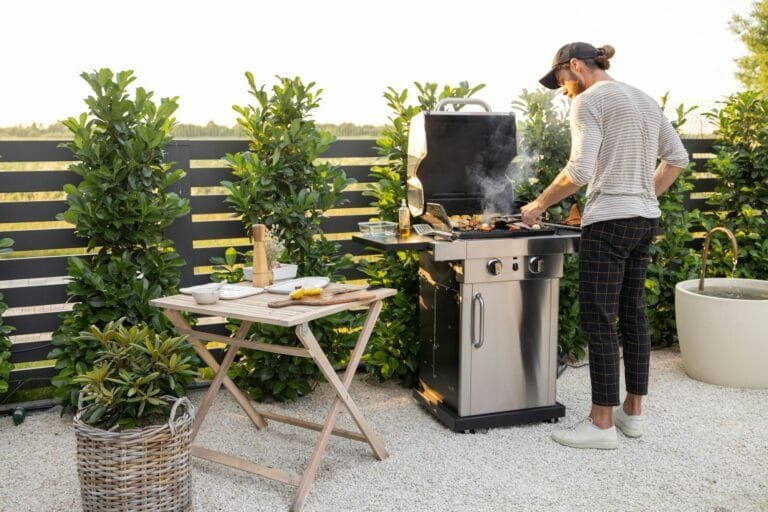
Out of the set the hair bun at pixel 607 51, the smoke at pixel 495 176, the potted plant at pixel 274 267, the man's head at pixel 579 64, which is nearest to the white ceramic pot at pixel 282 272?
the potted plant at pixel 274 267

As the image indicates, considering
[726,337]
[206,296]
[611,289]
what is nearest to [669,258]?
[726,337]

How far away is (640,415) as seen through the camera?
136 inches

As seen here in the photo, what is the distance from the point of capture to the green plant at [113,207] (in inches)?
139

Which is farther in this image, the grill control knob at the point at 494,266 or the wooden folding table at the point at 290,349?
the grill control knob at the point at 494,266

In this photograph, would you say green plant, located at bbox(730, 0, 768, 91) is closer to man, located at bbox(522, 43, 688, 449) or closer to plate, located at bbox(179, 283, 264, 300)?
man, located at bbox(522, 43, 688, 449)

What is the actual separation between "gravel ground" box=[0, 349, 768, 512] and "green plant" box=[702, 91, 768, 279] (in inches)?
58.4

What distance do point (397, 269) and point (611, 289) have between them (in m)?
1.36

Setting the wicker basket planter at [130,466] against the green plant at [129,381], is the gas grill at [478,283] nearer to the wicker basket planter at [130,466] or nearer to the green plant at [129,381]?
the green plant at [129,381]

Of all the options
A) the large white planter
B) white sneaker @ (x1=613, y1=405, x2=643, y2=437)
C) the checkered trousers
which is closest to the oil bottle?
the checkered trousers

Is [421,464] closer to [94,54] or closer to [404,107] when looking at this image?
[404,107]

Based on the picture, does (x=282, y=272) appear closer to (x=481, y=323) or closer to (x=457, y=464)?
(x=481, y=323)

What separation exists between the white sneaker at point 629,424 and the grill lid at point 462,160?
122 cm

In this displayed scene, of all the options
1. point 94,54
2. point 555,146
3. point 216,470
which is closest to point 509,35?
point 555,146

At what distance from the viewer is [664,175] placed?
11.2 feet
